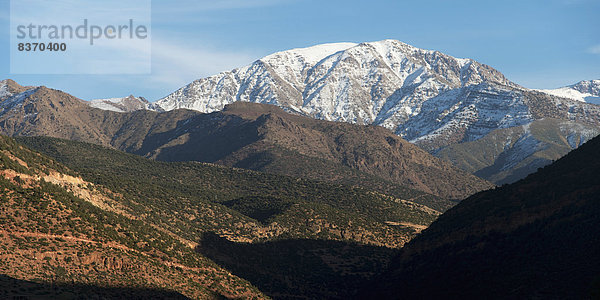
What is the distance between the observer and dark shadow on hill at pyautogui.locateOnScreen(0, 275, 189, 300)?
71.1 meters

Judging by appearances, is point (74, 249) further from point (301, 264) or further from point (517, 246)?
point (517, 246)

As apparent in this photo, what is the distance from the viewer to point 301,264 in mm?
136000

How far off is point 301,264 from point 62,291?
66.2m

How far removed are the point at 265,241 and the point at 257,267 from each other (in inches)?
768

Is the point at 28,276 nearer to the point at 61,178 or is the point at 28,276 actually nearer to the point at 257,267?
the point at 61,178

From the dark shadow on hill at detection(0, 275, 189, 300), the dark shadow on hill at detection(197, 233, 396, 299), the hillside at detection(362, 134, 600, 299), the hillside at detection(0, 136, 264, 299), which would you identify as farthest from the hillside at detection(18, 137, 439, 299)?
the dark shadow on hill at detection(0, 275, 189, 300)

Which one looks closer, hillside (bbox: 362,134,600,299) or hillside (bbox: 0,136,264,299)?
hillside (bbox: 0,136,264,299)

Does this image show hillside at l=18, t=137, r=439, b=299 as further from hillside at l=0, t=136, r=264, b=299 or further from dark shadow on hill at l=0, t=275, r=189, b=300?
dark shadow on hill at l=0, t=275, r=189, b=300

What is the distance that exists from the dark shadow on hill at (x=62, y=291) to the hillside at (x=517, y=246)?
4092 cm

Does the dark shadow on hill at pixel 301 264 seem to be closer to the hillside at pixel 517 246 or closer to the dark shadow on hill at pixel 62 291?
the hillside at pixel 517 246

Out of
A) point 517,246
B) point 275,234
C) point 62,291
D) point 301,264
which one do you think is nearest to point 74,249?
point 62,291

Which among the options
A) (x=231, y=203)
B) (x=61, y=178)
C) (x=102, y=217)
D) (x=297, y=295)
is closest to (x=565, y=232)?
(x=297, y=295)

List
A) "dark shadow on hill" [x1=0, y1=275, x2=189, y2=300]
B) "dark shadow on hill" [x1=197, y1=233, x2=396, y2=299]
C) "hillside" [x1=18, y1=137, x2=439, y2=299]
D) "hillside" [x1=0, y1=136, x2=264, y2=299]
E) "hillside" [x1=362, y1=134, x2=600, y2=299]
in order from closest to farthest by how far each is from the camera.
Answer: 1. "dark shadow on hill" [x1=0, y1=275, x2=189, y2=300]
2. "hillside" [x1=0, y1=136, x2=264, y2=299]
3. "hillside" [x1=362, y1=134, x2=600, y2=299]
4. "dark shadow on hill" [x1=197, y1=233, x2=396, y2=299]
5. "hillside" [x1=18, y1=137, x2=439, y2=299]

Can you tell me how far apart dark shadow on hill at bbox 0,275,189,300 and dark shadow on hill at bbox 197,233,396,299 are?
34.6 meters
